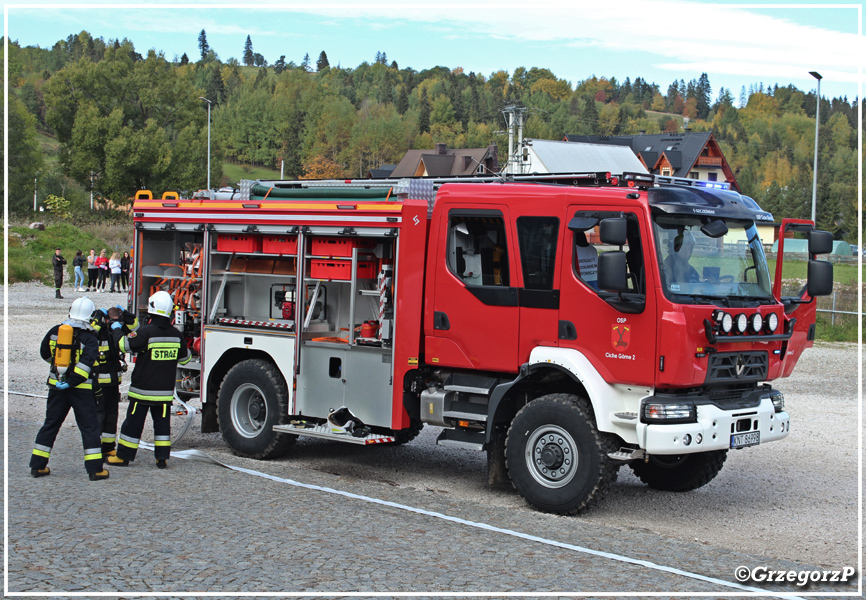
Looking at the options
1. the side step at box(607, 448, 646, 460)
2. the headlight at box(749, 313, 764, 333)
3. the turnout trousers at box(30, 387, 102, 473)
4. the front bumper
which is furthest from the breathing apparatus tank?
the headlight at box(749, 313, 764, 333)

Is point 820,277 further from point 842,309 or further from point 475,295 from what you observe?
point 842,309

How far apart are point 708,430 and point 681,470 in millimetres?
1758

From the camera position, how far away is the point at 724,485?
9.48 m

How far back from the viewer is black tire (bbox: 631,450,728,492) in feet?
29.1

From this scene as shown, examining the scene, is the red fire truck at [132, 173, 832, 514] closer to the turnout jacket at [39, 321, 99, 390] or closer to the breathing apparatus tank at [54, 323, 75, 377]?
the turnout jacket at [39, 321, 99, 390]

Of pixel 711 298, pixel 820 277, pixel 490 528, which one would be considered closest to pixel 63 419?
pixel 490 528

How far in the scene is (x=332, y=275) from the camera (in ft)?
31.0

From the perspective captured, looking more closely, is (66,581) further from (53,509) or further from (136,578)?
(53,509)

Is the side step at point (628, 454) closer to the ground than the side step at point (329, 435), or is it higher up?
higher up

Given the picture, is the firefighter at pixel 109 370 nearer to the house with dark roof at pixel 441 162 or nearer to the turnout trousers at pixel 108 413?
the turnout trousers at pixel 108 413

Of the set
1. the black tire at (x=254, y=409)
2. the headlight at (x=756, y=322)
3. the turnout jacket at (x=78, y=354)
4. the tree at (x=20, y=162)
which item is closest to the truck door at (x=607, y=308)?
the headlight at (x=756, y=322)

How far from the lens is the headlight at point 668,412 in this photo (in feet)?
24.1

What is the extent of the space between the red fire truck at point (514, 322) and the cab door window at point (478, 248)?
16mm

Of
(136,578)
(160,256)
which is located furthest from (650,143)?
(136,578)
